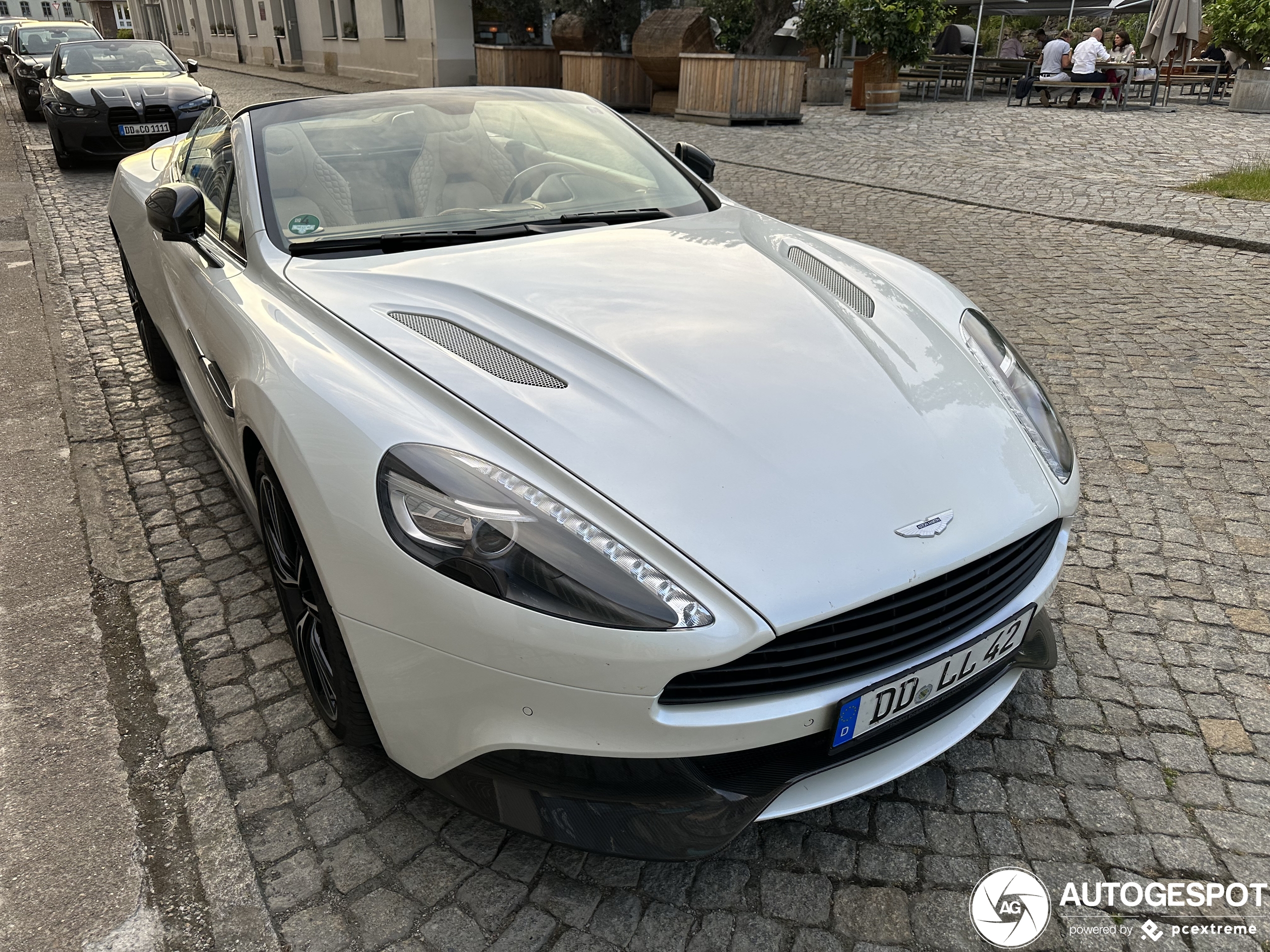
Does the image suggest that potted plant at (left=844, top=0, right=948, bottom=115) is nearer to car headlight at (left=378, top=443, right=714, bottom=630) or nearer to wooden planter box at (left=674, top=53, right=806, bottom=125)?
wooden planter box at (left=674, top=53, right=806, bottom=125)

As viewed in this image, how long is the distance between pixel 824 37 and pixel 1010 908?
14.8 meters

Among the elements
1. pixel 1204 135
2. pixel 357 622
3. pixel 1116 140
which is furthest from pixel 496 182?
pixel 1204 135

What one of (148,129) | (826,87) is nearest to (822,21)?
(826,87)

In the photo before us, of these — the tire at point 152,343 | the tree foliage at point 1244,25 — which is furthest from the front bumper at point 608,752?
the tree foliage at point 1244,25

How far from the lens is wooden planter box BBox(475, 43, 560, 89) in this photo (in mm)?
16938

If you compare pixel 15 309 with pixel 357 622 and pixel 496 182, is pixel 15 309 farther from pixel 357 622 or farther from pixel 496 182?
pixel 357 622

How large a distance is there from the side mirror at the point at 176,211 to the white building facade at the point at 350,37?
19.8 metres

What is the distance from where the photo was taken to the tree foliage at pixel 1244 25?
12617mm

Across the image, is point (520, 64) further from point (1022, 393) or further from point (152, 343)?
point (1022, 393)

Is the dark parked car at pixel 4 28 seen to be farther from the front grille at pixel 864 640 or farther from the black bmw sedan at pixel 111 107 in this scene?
the front grille at pixel 864 640

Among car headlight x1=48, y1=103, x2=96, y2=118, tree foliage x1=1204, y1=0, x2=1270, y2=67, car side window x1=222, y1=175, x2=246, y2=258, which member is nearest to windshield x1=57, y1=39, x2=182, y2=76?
car headlight x1=48, y1=103, x2=96, y2=118

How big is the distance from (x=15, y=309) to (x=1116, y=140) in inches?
463

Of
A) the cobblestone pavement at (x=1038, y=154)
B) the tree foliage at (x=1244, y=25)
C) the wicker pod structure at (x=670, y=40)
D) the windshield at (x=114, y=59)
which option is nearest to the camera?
the cobblestone pavement at (x=1038, y=154)

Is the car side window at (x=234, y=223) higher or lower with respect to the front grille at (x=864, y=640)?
higher
